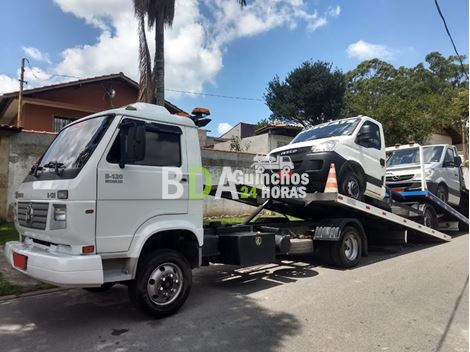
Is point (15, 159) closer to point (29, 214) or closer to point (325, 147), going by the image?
point (29, 214)

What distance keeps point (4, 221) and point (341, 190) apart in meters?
9.16

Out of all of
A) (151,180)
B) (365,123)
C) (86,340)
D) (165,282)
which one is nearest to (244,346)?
(165,282)

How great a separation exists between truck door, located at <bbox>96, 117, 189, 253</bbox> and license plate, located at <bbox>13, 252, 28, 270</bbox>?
2.93 ft

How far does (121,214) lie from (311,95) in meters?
31.3

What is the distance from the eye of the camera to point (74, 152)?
489 centimetres

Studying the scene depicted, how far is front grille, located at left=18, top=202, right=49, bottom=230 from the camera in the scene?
15.3 feet

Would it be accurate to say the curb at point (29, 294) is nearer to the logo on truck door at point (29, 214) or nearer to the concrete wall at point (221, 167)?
the logo on truck door at point (29, 214)

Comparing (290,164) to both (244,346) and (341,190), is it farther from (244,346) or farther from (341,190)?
(244,346)

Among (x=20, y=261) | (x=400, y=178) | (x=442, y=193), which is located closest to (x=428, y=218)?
(x=400, y=178)

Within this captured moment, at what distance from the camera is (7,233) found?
402 inches

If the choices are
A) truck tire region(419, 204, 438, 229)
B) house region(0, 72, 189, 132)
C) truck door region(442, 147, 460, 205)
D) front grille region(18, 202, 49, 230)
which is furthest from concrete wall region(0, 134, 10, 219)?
truck door region(442, 147, 460, 205)

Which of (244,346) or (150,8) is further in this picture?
(150,8)

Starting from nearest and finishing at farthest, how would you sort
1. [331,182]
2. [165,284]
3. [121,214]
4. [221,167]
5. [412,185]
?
[121,214] < [165,284] < [331,182] < [412,185] < [221,167]

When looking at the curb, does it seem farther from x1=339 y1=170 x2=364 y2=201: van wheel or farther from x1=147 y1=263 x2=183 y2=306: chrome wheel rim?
x1=339 y1=170 x2=364 y2=201: van wheel
